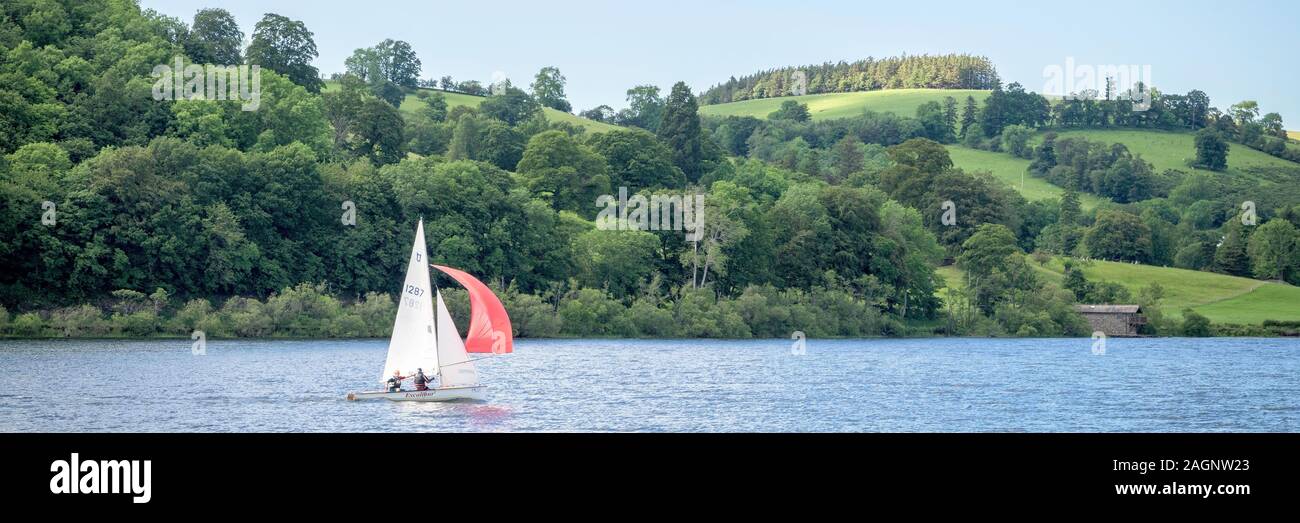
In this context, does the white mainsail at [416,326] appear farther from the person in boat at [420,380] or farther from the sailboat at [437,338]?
the person in boat at [420,380]

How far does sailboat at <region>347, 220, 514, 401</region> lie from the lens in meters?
45.6

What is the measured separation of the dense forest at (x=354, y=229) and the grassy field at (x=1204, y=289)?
5.19 meters

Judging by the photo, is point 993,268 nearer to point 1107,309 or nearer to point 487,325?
point 1107,309

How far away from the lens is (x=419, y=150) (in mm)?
175125

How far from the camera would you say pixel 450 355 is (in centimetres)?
4753

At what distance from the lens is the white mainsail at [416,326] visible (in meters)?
45.4

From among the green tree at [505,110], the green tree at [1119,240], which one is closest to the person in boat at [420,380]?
the green tree at [1119,240]

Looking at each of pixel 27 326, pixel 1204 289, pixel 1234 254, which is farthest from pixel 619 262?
pixel 1234 254

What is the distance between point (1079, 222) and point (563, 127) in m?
64.0

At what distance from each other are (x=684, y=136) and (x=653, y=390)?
111 metres

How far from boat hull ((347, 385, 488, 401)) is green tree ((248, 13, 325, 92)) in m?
97.1

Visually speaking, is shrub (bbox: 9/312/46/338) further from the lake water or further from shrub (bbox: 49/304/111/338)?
the lake water
